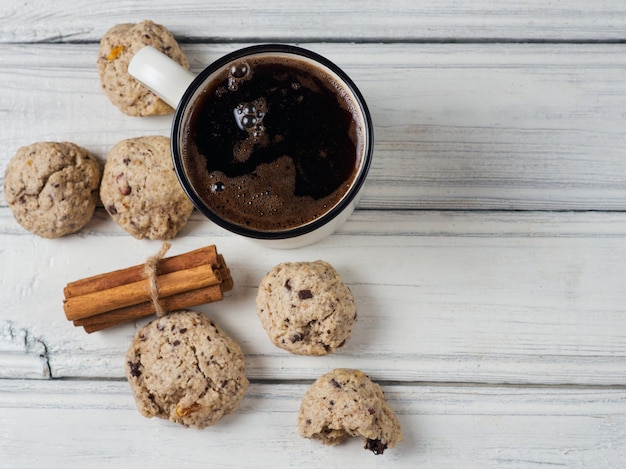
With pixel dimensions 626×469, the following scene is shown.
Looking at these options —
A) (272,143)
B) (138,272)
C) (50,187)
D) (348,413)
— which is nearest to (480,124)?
(272,143)

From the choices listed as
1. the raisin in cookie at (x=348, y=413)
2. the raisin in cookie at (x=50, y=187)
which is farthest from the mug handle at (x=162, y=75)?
the raisin in cookie at (x=348, y=413)

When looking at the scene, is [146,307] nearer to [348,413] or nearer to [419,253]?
[348,413]

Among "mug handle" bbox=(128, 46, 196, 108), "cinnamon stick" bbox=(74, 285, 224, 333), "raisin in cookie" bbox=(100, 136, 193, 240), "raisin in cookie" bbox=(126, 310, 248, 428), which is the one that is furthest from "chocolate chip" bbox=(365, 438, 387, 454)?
"mug handle" bbox=(128, 46, 196, 108)

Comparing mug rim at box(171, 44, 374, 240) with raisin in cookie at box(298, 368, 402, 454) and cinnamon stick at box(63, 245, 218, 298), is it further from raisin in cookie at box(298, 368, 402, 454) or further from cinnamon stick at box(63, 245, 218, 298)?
raisin in cookie at box(298, 368, 402, 454)

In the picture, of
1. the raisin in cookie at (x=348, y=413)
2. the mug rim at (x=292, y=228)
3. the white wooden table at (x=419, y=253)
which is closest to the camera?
the mug rim at (x=292, y=228)

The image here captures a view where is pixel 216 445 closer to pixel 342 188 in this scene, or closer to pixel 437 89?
pixel 342 188

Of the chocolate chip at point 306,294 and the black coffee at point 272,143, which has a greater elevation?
the black coffee at point 272,143

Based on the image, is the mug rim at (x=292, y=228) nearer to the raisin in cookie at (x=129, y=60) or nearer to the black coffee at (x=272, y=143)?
the black coffee at (x=272, y=143)
